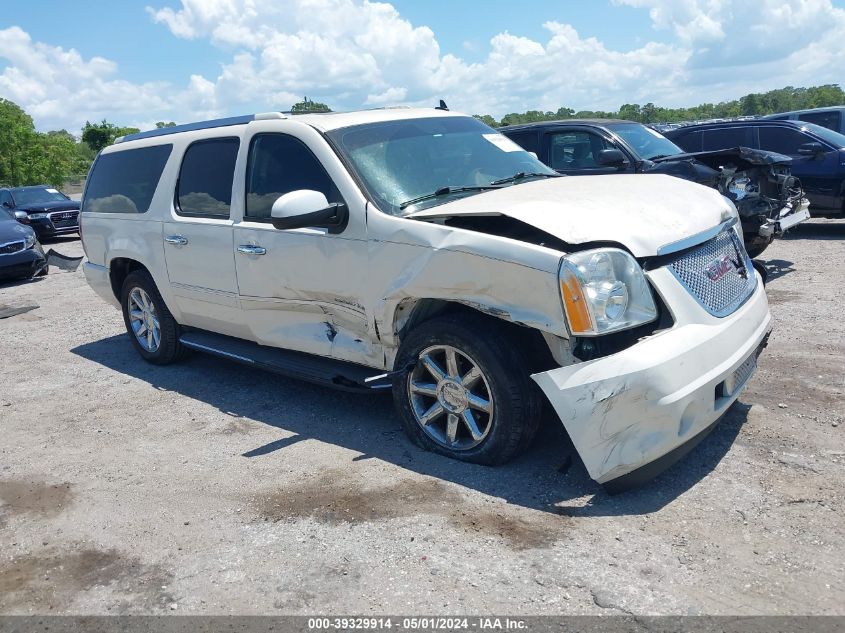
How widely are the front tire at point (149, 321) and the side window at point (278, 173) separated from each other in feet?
5.52

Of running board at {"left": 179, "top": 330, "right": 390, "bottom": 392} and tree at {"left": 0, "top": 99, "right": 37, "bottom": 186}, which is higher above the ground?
tree at {"left": 0, "top": 99, "right": 37, "bottom": 186}

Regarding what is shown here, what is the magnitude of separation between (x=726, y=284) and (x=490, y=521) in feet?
5.85

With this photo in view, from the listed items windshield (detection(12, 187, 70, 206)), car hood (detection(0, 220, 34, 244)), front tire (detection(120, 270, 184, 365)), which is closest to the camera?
front tire (detection(120, 270, 184, 365))

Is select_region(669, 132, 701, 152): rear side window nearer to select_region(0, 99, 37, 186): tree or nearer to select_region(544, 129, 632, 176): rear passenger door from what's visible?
select_region(544, 129, 632, 176): rear passenger door

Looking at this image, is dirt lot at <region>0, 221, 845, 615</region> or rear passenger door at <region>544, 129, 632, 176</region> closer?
dirt lot at <region>0, 221, 845, 615</region>

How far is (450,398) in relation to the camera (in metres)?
4.18

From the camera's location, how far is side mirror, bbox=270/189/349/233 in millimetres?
4234

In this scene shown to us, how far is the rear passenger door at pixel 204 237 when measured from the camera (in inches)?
213

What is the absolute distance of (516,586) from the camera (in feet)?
10.1

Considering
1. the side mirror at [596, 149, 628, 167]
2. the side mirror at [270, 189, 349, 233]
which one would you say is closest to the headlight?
the side mirror at [270, 189, 349, 233]

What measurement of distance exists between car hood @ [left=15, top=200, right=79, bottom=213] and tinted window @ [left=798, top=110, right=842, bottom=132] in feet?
52.7

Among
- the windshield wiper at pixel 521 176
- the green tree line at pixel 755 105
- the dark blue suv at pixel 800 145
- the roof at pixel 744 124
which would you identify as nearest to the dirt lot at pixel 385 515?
the windshield wiper at pixel 521 176

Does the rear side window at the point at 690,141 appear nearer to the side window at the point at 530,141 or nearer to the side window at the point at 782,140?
the side window at the point at 782,140

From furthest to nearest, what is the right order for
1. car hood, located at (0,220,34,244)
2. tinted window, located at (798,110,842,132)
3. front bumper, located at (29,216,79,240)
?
1. front bumper, located at (29,216,79,240)
2. tinted window, located at (798,110,842,132)
3. car hood, located at (0,220,34,244)
